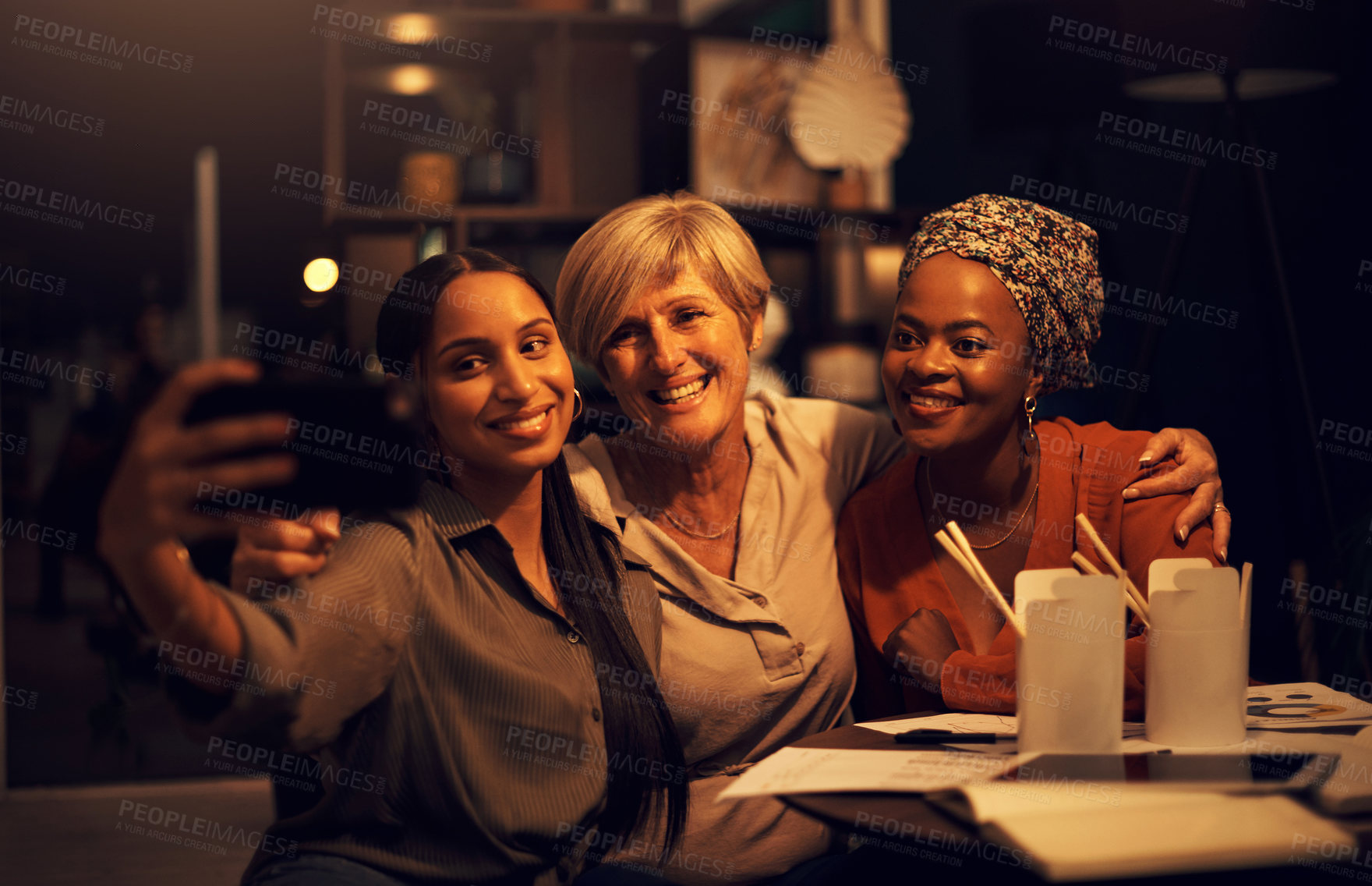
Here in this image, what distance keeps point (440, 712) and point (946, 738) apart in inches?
24.3

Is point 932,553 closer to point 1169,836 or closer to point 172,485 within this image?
point 1169,836

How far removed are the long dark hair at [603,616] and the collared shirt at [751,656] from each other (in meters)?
0.06

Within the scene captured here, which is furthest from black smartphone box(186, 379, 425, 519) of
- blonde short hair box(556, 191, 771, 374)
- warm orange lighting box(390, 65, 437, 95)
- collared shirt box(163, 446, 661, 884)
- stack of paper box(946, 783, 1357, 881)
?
warm orange lighting box(390, 65, 437, 95)

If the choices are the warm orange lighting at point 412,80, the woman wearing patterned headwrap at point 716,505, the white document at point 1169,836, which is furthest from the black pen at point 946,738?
the warm orange lighting at point 412,80

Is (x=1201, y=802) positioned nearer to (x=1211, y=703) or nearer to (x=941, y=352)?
(x=1211, y=703)

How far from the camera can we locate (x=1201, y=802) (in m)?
0.99

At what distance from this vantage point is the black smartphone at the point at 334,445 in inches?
47.8

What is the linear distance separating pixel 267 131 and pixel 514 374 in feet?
9.51

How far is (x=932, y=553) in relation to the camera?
1.68 metres

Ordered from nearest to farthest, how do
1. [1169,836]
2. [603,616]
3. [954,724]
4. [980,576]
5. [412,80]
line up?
[1169,836] < [980,576] < [954,724] < [603,616] < [412,80]

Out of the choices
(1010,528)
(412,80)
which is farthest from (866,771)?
(412,80)

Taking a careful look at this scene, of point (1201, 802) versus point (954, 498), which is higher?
point (954, 498)

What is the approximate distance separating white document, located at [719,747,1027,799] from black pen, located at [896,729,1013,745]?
41 millimetres

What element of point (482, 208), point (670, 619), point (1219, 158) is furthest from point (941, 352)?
point (482, 208)
